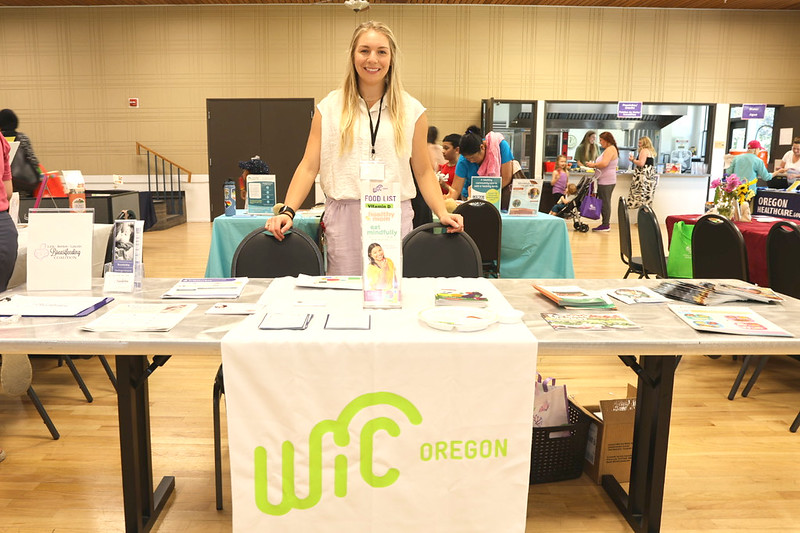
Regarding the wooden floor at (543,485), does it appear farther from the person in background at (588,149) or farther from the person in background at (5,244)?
the person in background at (588,149)

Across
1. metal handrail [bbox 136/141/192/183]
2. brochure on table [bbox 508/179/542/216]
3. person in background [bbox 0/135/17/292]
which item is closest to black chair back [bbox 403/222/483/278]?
person in background [bbox 0/135/17/292]

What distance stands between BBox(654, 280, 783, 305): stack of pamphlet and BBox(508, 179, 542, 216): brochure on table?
8.17 ft

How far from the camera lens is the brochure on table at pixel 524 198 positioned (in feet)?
15.1

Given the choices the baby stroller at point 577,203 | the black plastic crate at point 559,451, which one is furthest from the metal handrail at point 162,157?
the black plastic crate at point 559,451

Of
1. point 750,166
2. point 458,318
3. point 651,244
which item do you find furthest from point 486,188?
point 750,166

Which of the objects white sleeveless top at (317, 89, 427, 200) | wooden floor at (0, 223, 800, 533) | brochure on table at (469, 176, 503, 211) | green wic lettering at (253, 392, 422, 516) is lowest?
wooden floor at (0, 223, 800, 533)

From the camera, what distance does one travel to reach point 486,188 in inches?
175

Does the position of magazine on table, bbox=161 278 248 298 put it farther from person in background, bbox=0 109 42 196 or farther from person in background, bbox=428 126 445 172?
person in background, bbox=428 126 445 172

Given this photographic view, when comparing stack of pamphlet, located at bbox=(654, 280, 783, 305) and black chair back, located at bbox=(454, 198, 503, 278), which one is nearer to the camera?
stack of pamphlet, located at bbox=(654, 280, 783, 305)

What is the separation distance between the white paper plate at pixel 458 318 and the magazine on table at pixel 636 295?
1.81 ft

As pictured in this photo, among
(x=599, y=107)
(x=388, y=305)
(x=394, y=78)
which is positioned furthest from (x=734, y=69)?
(x=388, y=305)

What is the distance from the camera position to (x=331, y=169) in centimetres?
255

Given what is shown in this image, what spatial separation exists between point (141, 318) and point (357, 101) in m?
1.27

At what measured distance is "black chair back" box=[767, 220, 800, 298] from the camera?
9.81ft
